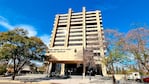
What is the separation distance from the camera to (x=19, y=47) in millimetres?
37781

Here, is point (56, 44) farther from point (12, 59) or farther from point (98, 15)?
point (12, 59)

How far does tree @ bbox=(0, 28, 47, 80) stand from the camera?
36094mm

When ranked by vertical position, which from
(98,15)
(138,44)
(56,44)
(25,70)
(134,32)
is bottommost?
(25,70)

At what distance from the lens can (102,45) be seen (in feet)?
107

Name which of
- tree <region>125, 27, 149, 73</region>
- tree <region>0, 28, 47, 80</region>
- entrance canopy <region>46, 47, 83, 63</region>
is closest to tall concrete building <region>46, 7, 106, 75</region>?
entrance canopy <region>46, 47, 83, 63</region>

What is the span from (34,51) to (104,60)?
16.5 m

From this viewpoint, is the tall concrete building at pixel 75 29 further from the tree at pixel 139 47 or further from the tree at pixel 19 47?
the tree at pixel 139 47

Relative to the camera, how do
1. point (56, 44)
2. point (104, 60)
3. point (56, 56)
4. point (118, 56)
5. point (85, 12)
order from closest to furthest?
1. point (118, 56)
2. point (104, 60)
3. point (56, 56)
4. point (56, 44)
5. point (85, 12)


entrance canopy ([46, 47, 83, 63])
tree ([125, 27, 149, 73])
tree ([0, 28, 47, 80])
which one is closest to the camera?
tree ([125, 27, 149, 73])

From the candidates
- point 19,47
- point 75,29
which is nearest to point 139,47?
point 19,47

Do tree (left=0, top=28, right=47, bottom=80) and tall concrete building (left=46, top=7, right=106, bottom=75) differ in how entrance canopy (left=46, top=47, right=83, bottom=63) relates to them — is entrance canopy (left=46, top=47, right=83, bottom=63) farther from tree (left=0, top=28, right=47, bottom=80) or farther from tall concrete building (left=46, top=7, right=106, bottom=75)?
tall concrete building (left=46, top=7, right=106, bottom=75)

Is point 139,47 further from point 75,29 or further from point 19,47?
point 75,29

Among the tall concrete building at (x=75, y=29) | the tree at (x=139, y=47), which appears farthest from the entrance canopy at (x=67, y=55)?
the tree at (x=139, y=47)

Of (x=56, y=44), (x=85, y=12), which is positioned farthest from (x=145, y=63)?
(x=85, y=12)
